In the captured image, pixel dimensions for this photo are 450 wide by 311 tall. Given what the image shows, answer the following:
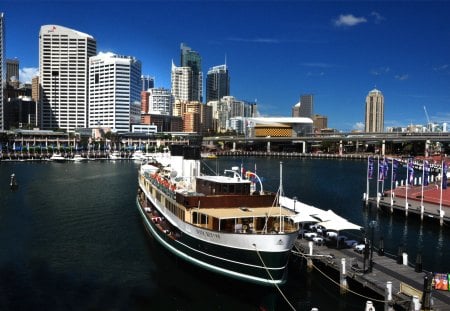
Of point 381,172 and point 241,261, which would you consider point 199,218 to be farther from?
point 381,172

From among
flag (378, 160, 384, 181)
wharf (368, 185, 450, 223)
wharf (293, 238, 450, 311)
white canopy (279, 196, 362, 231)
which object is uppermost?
flag (378, 160, 384, 181)

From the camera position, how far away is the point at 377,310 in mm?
27688

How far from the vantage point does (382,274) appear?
99.7 feet

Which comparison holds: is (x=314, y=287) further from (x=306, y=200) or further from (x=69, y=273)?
(x=306, y=200)

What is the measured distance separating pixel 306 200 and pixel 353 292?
46969 millimetres

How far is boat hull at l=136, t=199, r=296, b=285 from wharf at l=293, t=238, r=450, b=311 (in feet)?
17.3

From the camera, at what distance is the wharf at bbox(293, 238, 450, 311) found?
26047 mm

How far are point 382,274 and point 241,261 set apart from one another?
989 cm

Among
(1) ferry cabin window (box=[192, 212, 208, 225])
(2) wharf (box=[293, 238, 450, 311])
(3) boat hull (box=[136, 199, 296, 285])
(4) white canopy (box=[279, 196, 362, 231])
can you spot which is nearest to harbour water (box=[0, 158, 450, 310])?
(2) wharf (box=[293, 238, 450, 311])

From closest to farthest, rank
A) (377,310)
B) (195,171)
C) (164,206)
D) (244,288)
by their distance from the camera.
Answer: (377,310) → (244,288) → (164,206) → (195,171)

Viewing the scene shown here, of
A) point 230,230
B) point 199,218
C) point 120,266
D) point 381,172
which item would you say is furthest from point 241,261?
point 381,172

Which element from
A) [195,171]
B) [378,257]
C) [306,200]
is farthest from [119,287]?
[306,200]

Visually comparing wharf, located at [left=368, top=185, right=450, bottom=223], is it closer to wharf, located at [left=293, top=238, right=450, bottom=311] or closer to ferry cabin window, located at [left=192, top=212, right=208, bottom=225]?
wharf, located at [left=293, top=238, right=450, bottom=311]

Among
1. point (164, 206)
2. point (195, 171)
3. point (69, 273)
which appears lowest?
point (69, 273)
